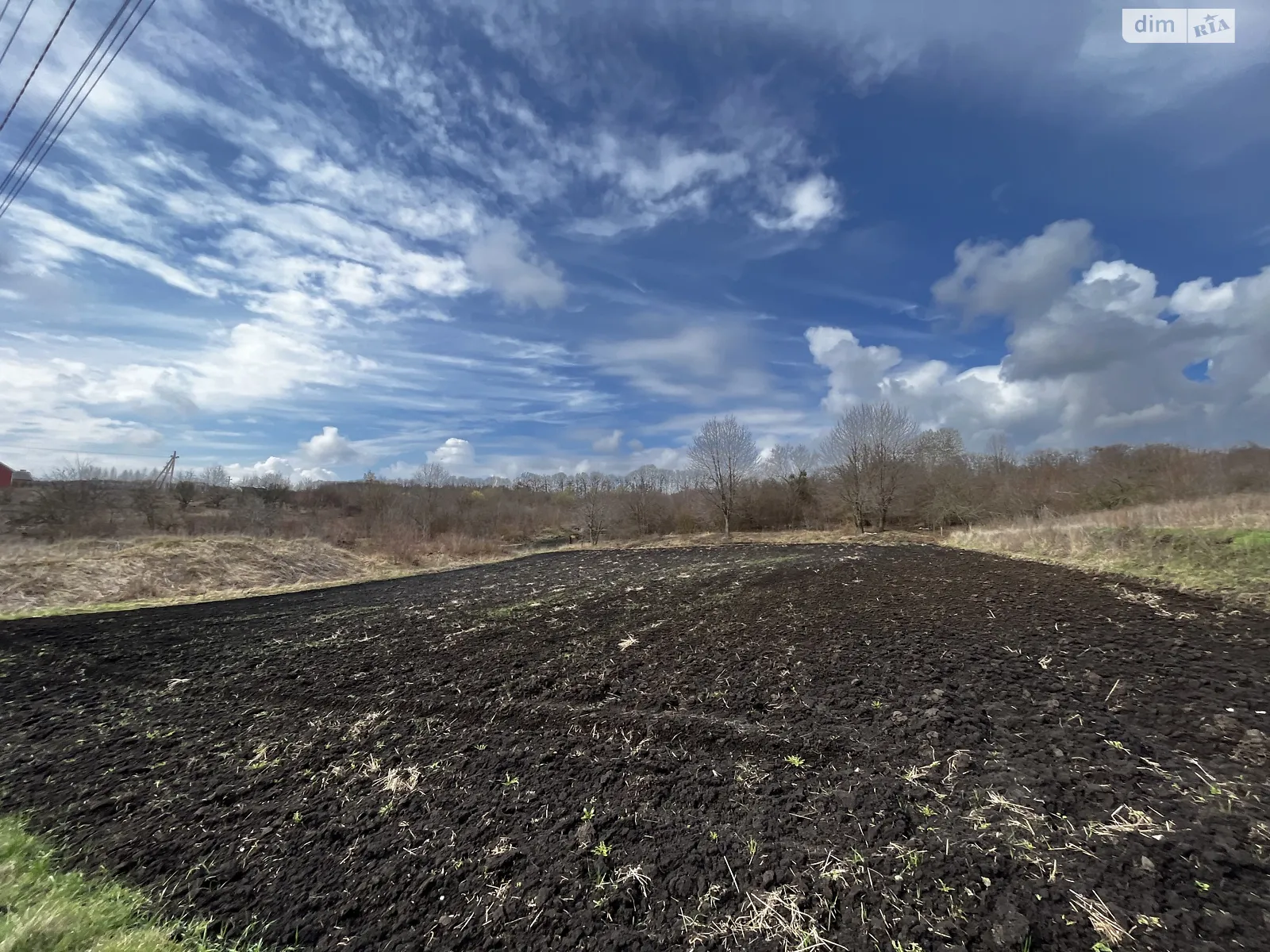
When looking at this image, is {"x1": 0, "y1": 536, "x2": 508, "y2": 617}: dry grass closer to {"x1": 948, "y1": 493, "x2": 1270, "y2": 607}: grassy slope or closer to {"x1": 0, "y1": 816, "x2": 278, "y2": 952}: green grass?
{"x1": 0, "y1": 816, "x2": 278, "y2": 952}: green grass

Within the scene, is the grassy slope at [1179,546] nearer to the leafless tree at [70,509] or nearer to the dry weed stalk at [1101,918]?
the dry weed stalk at [1101,918]

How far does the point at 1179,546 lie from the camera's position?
993 cm

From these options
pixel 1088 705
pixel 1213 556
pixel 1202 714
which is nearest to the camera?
pixel 1202 714

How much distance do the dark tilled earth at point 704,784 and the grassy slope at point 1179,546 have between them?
1368mm

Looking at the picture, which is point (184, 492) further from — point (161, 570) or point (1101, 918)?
point (1101, 918)

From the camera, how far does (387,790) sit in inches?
139

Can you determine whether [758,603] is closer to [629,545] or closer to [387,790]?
[387,790]

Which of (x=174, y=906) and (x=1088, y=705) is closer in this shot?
(x=174, y=906)

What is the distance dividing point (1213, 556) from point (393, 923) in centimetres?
1321

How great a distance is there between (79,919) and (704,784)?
3333 millimetres

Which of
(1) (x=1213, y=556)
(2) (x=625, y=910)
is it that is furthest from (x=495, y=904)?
(1) (x=1213, y=556)

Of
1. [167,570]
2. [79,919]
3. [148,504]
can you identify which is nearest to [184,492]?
[148,504]

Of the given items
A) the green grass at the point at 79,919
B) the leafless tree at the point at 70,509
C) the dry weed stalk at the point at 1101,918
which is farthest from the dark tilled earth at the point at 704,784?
the leafless tree at the point at 70,509

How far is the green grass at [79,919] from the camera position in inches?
88.1
